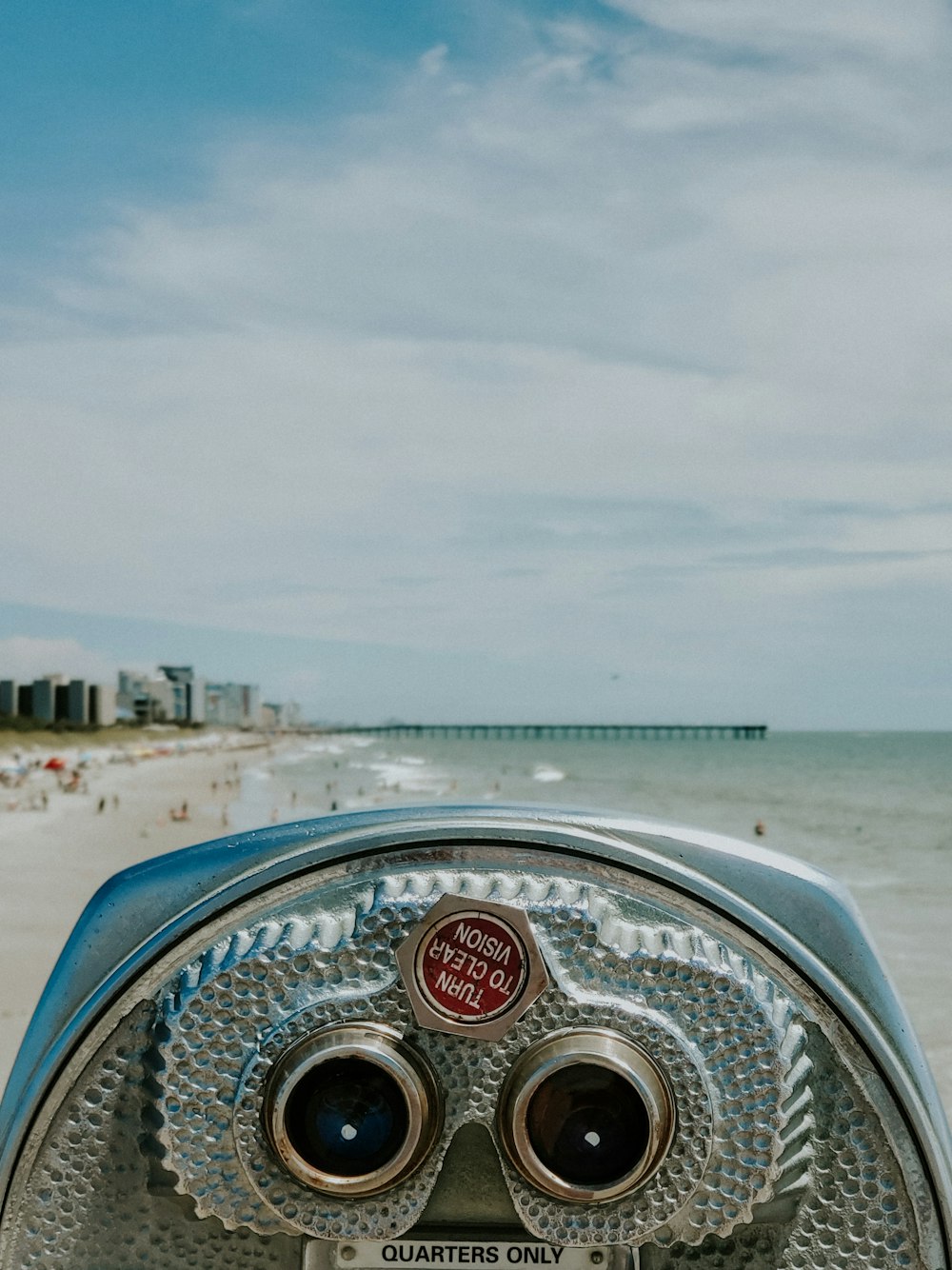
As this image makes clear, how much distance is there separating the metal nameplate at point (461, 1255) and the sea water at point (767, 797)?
0.34 m

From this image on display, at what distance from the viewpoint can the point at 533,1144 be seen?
3.19 ft

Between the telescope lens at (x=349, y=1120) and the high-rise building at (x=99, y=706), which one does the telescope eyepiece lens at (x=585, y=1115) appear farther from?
the high-rise building at (x=99, y=706)

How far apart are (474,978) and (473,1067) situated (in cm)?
7

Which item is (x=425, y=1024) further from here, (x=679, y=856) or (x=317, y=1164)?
(x=679, y=856)

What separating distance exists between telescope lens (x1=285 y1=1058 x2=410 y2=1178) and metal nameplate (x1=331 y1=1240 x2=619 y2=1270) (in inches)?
3.3

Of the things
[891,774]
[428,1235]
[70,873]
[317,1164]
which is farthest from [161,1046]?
[891,774]

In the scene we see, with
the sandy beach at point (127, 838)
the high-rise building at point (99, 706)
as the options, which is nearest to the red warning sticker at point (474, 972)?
the sandy beach at point (127, 838)

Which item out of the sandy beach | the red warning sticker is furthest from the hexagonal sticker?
the sandy beach

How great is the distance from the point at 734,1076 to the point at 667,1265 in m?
0.19

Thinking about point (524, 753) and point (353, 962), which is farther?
point (524, 753)

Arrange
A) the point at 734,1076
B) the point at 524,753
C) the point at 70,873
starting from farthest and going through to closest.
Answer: the point at 524,753 → the point at 70,873 → the point at 734,1076

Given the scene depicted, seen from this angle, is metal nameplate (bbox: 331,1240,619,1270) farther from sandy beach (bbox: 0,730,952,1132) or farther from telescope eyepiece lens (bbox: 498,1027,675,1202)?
sandy beach (bbox: 0,730,952,1132)

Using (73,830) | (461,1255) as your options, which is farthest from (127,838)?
(461,1255)

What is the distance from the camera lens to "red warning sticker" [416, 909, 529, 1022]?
965mm
